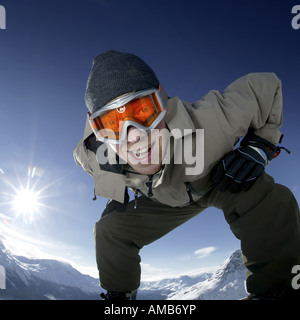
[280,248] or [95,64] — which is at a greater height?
[95,64]

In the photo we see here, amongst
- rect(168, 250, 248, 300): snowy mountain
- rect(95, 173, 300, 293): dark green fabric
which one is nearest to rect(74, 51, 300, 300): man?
rect(95, 173, 300, 293): dark green fabric

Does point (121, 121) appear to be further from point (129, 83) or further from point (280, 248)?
point (280, 248)

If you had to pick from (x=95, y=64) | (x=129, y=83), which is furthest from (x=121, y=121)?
(x=95, y=64)

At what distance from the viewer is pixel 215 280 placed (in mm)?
78562

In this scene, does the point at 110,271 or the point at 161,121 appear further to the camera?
the point at 110,271

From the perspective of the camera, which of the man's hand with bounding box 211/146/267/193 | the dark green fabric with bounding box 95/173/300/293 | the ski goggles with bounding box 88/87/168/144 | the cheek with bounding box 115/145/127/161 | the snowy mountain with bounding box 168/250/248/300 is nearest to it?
the dark green fabric with bounding box 95/173/300/293

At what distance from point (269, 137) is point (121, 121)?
4.88ft

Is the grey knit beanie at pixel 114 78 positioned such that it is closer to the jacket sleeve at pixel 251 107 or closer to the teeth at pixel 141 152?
the teeth at pixel 141 152

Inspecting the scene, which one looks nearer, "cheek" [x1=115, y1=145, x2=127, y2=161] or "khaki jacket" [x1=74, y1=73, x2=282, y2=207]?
"khaki jacket" [x1=74, y1=73, x2=282, y2=207]

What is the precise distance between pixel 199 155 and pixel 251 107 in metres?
0.65

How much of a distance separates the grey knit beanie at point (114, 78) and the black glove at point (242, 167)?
3.31 feet

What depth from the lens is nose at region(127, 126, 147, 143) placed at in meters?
1.95

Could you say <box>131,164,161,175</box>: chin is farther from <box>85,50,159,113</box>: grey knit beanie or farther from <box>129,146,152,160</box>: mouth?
<box>85,50,159,113</box>: grey knit beanie
